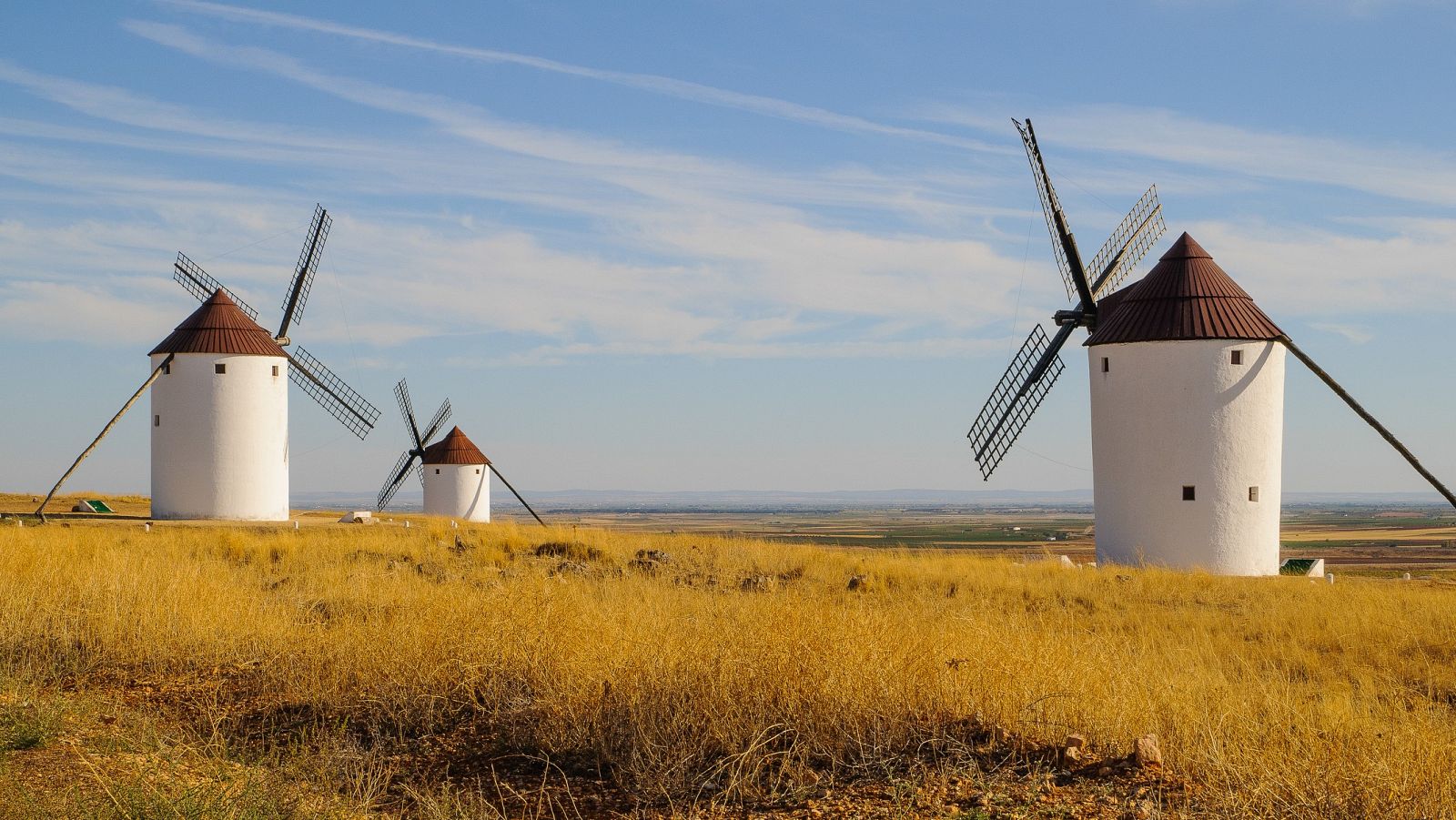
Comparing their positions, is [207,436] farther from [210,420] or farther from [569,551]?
[569,551]

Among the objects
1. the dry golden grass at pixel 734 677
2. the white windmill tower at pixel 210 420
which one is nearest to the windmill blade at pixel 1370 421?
the dry golden grass at pixel 734 677

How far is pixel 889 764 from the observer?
5621 millimetres

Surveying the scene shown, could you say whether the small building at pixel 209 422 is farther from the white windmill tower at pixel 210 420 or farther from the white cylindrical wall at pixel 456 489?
the white cylindrical wall at pixel 456 489

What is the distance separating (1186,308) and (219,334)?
2105 centimetres

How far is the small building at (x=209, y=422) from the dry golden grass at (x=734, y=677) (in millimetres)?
15283

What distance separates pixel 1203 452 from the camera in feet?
64.6

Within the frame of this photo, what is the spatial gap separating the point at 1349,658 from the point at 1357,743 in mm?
5576

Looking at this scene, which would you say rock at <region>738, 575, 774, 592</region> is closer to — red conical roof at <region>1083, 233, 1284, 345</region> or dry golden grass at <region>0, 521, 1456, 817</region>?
dry golden grass at <region>0, 521, 1456, 817</region>

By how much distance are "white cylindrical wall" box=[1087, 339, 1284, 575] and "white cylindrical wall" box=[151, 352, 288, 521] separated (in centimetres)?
1915

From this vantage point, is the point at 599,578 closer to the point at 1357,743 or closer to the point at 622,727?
the point at 622,727

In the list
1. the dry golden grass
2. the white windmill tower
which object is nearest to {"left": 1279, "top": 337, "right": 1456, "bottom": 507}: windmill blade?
the dry golden grass

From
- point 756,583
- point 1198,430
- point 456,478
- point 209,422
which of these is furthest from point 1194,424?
point 456,478

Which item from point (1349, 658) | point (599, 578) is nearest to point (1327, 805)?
point (1349, 658)

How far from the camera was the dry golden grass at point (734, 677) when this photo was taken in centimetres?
559
